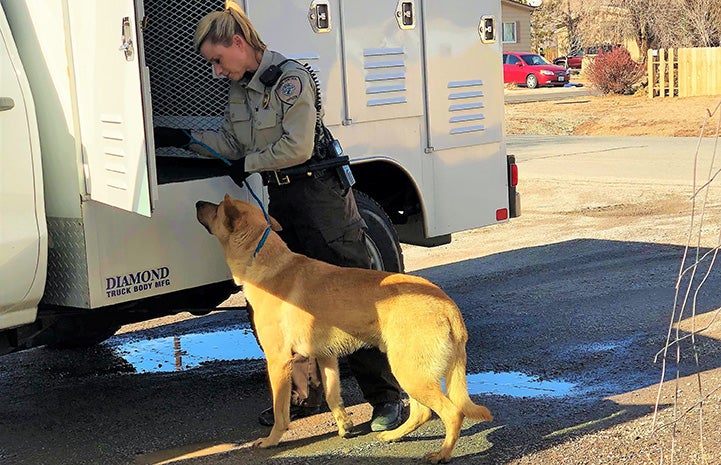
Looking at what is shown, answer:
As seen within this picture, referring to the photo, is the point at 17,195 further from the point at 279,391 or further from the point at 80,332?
the point at 80,332

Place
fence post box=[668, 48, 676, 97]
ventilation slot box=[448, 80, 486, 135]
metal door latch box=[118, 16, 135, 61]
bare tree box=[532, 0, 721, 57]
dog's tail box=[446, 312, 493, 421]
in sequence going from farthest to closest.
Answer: bare tree box=[532, 0, 721, 57] → fence post box=[668, 48, 676, 97] → ventilation slot box=[448, 80, 486, 135] → dog's tail box=[446, 312, 493, 421] → metal door latch box=[118, 16, 135, 61]

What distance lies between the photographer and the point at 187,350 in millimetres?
6773

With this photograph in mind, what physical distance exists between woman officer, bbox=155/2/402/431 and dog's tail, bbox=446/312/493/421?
0.56 meters

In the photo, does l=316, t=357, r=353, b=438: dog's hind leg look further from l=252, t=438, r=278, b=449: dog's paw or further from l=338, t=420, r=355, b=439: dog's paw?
l=252, t=438, r=278, b=449: dog's paw

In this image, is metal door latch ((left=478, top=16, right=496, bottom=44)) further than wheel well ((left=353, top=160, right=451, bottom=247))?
Yes

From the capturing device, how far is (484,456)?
453 centimetres

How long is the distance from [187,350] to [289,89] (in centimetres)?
278

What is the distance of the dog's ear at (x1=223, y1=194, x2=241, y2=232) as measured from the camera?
179 inches

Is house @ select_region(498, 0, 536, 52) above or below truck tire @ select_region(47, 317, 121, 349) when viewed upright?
above

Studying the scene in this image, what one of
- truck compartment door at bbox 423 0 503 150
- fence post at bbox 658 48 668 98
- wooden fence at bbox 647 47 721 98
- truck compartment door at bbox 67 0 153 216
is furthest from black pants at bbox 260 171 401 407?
fence post at bbox 658 48 668 98

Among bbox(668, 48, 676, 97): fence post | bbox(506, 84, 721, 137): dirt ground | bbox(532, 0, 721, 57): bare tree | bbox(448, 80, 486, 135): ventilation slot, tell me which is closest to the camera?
bbox(448, 80, 486, 135): ventilation slot

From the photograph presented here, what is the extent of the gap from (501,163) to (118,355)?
281 centimetres

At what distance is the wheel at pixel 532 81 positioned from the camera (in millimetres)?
43875

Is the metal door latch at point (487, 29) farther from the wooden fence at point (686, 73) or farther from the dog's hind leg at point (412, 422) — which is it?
the wooden fence at point (686, 73)
